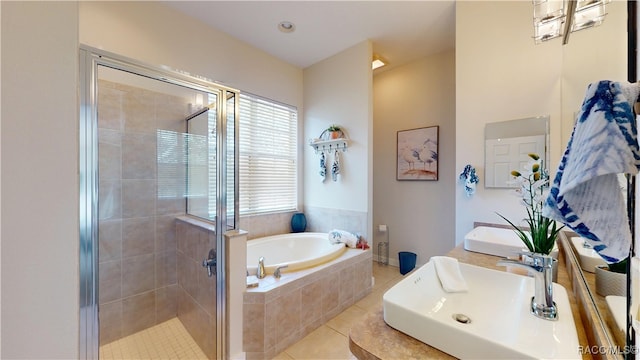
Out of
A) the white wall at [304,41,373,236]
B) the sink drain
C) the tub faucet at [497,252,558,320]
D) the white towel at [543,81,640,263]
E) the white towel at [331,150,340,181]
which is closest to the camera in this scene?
the white towel at [543,81,640,263]

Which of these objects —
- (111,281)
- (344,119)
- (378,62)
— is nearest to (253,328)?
(111,281)

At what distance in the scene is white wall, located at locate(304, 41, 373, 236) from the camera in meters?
2.73

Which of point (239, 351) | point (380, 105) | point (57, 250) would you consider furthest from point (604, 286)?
point (380, 105)

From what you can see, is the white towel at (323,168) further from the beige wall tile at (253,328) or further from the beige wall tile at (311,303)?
the beige wall tile at (253,328)

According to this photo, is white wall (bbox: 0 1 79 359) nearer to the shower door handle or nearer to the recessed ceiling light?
the shower door handle

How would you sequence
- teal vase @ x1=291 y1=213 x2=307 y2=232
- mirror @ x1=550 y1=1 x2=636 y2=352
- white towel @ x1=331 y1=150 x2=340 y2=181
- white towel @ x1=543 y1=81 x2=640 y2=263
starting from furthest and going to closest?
1. teal vase @ x1=291 y1=213 x2=307 y2=232
2. white towel @ x1=331 y1=150 x2=340 y2=181
3. mirror @ x1=550 y1=1 x2=636 y2=352
4. white towel @ x1=543 y1=81 x2=640 y2=263

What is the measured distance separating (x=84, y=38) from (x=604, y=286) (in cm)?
316

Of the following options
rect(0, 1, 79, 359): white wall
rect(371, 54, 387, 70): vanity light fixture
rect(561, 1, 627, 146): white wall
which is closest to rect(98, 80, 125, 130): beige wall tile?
rect(0, 1, 79, 359): white wall

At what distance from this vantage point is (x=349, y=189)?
9.46ft

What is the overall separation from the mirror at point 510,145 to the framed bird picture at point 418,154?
916mm

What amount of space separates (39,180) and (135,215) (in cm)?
187

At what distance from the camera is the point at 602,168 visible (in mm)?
383

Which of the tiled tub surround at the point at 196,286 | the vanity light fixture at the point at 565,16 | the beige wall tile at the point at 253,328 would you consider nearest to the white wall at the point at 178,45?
the tiled tub surround at the point at 196,286

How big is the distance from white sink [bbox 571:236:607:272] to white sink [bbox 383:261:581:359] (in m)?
0.13
